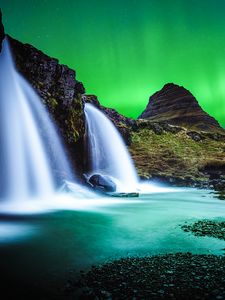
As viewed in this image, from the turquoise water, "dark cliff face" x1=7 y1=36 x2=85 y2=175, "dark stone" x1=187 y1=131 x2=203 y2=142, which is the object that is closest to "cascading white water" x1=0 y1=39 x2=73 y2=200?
"dark cliff face" x1=7 y1=36 x2=85 y2=175

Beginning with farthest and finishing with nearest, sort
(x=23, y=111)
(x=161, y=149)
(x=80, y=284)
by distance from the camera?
(x=161, y=149) < (x=23, y=111) < (x=80, y=284)

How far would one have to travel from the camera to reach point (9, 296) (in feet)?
17.1

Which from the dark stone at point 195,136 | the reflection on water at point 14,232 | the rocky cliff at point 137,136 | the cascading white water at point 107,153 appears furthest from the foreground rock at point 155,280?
the dark stone at point 195,136

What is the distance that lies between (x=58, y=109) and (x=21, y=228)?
21.5 meters

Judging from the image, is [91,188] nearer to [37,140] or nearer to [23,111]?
[37,140]

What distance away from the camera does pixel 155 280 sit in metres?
5.70

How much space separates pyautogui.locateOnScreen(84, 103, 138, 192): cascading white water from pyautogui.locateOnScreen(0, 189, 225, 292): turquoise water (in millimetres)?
23101

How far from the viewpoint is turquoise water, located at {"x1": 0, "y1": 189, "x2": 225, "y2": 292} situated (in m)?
6.46

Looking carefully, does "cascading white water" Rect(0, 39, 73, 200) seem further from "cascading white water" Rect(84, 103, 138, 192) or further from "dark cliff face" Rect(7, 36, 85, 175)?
"cascading white water" Rect(84, 103, 138, 192)

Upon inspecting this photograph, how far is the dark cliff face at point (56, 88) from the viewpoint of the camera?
2905 centimetres

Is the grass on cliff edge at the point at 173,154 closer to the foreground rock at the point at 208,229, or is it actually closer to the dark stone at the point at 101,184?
the dark stone at the point at 101,184

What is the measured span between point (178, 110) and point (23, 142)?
113 meters

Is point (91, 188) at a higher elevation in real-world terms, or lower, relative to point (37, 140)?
lower

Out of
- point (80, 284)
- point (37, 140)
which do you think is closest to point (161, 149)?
point (37, 140)
